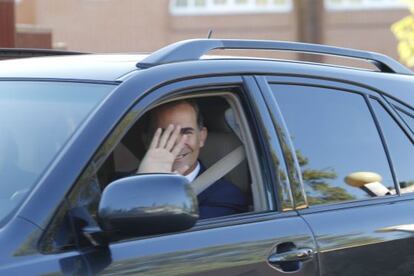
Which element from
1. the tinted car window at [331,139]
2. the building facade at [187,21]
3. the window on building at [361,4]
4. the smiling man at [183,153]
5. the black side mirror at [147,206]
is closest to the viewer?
the black side mirror at [147,206]

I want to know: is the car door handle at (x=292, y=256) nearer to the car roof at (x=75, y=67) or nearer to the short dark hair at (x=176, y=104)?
the short dark hair at (x=176, y=104)

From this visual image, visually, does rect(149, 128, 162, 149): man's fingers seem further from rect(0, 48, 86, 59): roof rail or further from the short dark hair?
rect(0, 48, 86, 59): roof rail

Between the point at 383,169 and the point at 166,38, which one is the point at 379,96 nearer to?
the point at 383,169

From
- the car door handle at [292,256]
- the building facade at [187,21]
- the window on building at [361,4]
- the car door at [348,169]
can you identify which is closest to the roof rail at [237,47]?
the car door at [348,169]

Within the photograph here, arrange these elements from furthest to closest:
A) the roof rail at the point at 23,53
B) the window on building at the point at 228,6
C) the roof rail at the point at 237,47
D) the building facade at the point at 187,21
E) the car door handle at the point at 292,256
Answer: the window on building at the point at 228,6 → the building facade at the point at 187,21 → the roof rail at the point at 23,53 → the roof rail at the point at 237,47 → the car door handle at the point at 292,256

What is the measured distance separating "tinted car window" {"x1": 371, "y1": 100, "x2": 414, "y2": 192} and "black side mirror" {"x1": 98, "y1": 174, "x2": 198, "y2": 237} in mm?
1347

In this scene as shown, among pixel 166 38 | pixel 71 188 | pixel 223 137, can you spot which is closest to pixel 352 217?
pixel 223 137

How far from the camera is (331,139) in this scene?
3.79 meters

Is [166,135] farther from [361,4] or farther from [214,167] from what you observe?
[361,4]

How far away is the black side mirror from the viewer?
275cm

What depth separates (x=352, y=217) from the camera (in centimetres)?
362

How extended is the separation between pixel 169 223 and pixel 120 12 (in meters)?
23.0

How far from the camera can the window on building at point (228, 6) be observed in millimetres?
26031

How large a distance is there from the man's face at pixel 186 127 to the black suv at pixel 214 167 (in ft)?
0.29
